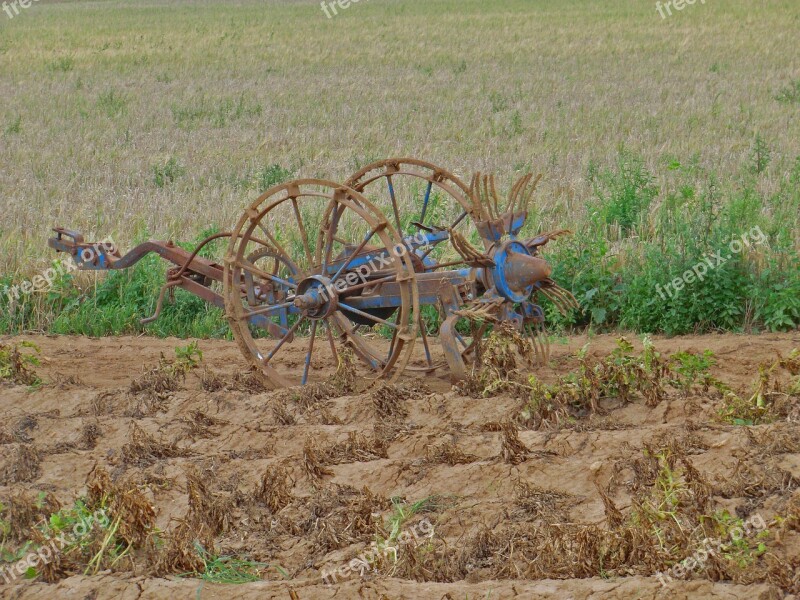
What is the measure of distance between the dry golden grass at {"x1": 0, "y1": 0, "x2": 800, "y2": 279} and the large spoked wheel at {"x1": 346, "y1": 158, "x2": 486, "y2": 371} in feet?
3.06

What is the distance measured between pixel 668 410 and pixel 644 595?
1.96 metres

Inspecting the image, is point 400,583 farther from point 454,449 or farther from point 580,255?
point 580,255

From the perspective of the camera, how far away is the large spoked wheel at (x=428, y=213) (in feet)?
20.5

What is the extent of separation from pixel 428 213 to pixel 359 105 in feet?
28.2

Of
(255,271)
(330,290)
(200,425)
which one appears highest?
(255,271)

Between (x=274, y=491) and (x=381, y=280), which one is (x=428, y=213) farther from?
(x=274, y=491)

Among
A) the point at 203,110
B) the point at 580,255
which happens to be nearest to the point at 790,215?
the point at 580,255

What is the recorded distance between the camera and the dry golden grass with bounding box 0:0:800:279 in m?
10.8

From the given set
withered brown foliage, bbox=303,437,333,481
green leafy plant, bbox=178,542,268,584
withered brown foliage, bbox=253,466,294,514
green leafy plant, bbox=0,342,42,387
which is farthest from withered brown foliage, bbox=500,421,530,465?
green leafy plant, bbox=0,342,42,387

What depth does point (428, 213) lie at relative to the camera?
8.81m

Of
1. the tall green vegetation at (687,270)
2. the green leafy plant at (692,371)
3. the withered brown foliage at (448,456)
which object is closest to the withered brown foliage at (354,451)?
the withered brown foliage at (448,456)

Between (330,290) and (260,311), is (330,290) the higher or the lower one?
the higher one

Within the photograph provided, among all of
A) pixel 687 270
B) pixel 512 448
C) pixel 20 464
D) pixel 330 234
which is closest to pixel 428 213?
pixel 687 270

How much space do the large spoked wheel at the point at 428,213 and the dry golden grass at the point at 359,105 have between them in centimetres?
93
